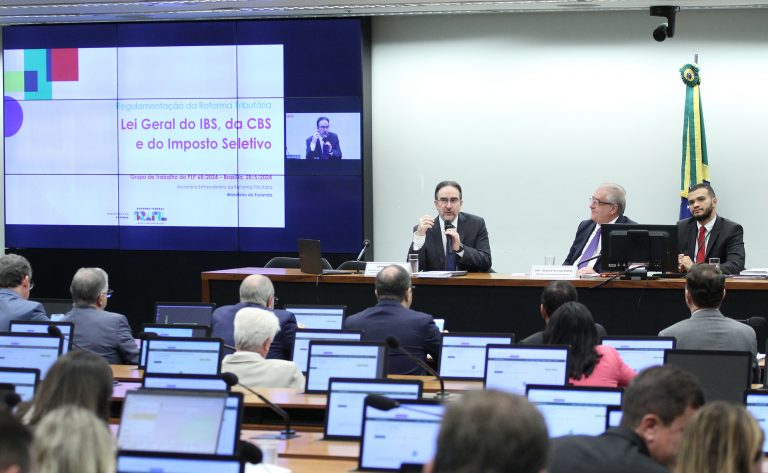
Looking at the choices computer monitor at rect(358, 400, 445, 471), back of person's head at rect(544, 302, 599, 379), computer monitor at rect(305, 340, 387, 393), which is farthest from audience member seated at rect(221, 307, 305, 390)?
computer monitor at rect(358, 400, 445, 471)

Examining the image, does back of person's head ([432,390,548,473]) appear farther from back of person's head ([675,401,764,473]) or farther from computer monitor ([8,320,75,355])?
computer monitor ([8,320,75,355])

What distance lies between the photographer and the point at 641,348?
5.37m

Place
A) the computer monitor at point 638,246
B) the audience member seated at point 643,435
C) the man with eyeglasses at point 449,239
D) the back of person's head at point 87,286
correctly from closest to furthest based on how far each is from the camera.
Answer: the audience member seated at point 643,435, the back of person's head at point 87,286, the computer monitor at point 638,246, the man with eyeglasses at point 449,239

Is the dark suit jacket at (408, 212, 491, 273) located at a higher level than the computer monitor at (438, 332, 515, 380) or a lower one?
higher

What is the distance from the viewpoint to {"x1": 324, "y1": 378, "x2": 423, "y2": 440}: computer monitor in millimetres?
4223

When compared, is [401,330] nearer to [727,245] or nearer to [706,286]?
[706,286]

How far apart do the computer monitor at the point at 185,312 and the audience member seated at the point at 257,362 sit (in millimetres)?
1632

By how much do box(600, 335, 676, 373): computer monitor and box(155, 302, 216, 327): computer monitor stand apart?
2861 millimetres

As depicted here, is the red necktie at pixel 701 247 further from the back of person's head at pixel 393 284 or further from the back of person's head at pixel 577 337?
the back of person's head at pixel 577 337

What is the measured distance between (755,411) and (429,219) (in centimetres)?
440

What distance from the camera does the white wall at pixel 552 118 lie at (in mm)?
10211

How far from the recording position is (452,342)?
559 cm

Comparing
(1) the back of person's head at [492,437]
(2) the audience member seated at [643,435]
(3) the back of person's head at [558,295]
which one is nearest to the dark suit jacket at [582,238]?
(3) the back of person's head at [558,295]

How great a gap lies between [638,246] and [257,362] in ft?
11.1
